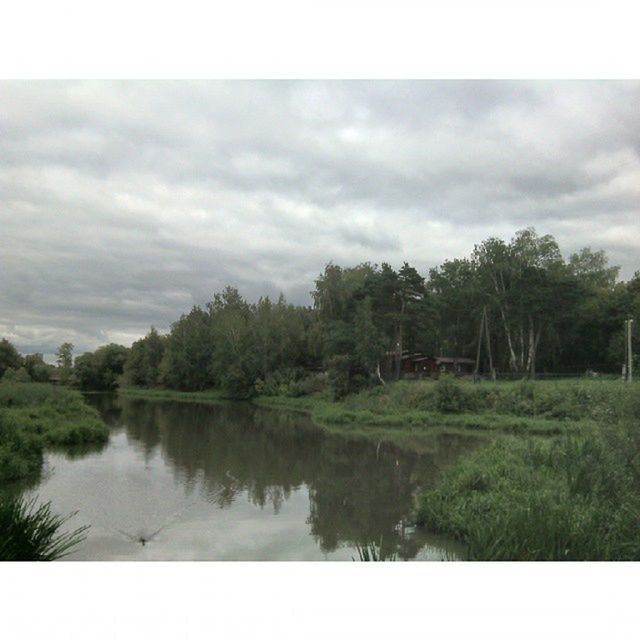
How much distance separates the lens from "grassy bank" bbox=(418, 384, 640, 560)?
6000 mm

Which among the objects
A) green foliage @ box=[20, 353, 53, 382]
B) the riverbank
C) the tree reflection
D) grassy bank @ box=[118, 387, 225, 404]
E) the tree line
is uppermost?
the tree line

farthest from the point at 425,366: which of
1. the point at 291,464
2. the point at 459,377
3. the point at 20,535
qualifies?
the point at 20,535

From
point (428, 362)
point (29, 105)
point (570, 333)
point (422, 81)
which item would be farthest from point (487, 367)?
point (29, 105)

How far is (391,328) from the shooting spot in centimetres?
2759

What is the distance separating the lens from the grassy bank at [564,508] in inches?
236

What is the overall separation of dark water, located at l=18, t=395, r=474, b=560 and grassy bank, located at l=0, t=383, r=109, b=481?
0.63 meters

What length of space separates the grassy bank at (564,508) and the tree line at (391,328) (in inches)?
234

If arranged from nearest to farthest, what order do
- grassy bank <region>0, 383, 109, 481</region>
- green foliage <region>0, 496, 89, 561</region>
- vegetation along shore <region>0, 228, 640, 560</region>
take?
1. green foliage <region>0, 496, 89, 561</region>
2. vegetation along shore <region>0, 228, 640, 560</region>
3. grassy bank <region>0, 383, 109, 481</region>

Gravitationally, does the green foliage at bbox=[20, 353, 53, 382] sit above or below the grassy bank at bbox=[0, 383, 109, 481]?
above

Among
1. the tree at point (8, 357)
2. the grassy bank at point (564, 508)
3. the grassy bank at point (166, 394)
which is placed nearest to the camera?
the grassy bank at point (564, 508)

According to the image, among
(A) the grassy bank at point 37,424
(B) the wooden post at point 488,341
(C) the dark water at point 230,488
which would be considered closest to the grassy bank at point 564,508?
(C) the dark water at point 230,488

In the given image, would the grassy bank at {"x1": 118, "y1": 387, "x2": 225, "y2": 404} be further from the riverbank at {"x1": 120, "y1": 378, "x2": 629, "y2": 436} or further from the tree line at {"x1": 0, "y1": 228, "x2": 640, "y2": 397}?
the riverbank at {"x1": 120, "y1": 378, "x2": 629, "y2": 436}

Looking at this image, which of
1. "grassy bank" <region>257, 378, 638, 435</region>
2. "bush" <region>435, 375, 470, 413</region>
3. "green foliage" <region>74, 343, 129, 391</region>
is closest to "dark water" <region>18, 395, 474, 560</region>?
"green foliage" <region>74, 343, 129, 391</region>

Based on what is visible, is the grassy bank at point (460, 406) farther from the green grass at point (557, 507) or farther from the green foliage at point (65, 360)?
the green grass at point (557, 507)
